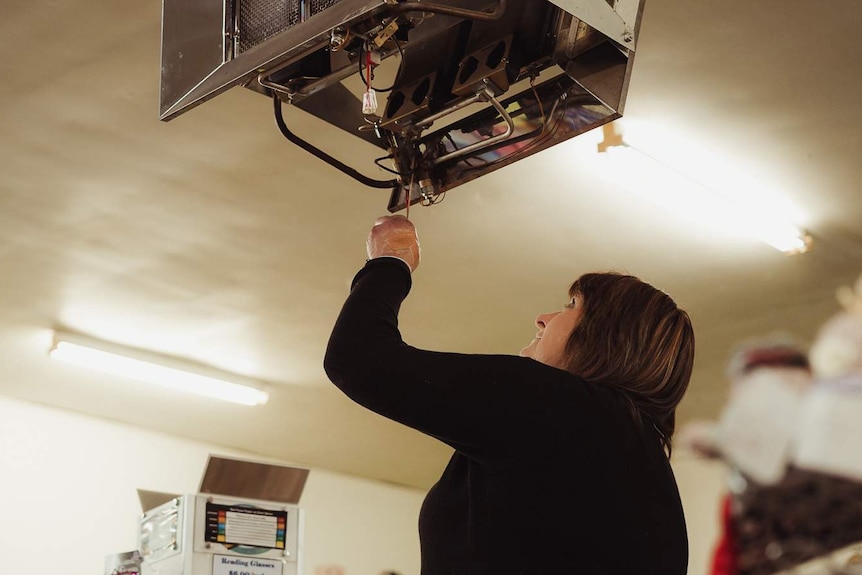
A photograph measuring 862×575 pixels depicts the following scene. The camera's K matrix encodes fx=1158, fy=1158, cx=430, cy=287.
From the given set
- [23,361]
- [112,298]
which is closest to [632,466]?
[112,298]

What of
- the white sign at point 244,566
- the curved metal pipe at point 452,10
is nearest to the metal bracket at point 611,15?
the curved metal pipe at point 452,10

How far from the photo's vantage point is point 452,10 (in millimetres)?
1410

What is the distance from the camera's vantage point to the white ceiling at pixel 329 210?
2.87 m

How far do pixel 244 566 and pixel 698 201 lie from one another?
1.74 meters

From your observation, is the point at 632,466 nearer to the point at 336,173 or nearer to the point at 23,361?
the point at 336,173

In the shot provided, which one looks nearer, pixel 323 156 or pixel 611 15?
pixel 611 15

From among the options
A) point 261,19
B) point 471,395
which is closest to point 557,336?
point 471,395

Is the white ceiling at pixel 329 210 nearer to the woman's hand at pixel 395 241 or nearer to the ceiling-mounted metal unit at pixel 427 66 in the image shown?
the ceiling-mounted metal unit at pixel 427 66

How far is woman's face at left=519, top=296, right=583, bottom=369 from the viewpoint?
4.59 feet

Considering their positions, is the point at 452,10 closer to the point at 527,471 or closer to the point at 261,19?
the point at 261,19

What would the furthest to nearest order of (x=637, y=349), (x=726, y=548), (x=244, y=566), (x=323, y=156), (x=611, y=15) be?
(x=244, y=566) < (x=323, y=156) < (x=611, y=15) < (x=637, y=349) < (x=726, y=548)

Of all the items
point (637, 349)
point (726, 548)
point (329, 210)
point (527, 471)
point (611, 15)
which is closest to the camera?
point (726, 548)

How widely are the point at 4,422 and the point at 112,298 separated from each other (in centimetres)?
123

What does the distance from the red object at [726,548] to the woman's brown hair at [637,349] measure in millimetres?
504
